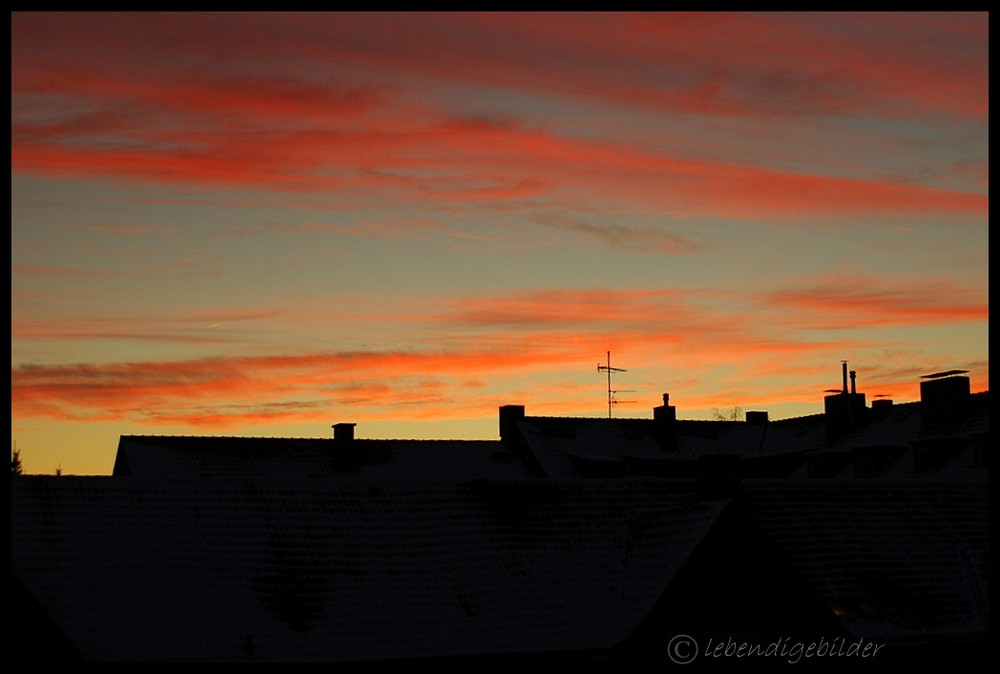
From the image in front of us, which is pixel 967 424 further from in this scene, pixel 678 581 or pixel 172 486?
pixel 172 486

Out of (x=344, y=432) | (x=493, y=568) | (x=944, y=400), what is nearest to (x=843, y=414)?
(x=944, y=400)

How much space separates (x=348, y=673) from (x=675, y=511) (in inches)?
407

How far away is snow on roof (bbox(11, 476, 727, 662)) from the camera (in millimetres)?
31375

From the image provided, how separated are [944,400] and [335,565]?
116ft

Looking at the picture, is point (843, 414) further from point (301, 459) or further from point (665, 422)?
point (301, 459)

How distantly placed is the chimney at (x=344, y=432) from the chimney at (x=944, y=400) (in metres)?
26.5

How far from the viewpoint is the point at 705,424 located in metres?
73.8

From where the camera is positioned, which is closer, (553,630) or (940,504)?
(553,630)

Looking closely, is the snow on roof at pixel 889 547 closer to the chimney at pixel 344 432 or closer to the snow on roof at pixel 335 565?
the snow on roof at pixel 335 565

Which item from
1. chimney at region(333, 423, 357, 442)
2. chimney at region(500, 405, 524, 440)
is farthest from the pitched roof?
chimney at region(500, 405, 524, 440)

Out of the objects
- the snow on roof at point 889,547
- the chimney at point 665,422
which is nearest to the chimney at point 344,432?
the chimney at point 665,422

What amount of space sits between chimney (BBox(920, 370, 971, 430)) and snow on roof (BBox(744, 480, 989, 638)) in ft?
57.6

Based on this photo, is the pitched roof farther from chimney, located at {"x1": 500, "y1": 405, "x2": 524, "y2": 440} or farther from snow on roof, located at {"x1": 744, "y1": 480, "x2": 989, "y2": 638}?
snow on roof, located at {"x1": 744, "y1": 480, "x2": 989, "y2": 638}

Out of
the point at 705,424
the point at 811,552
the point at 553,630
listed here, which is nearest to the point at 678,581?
the point at 553,630
